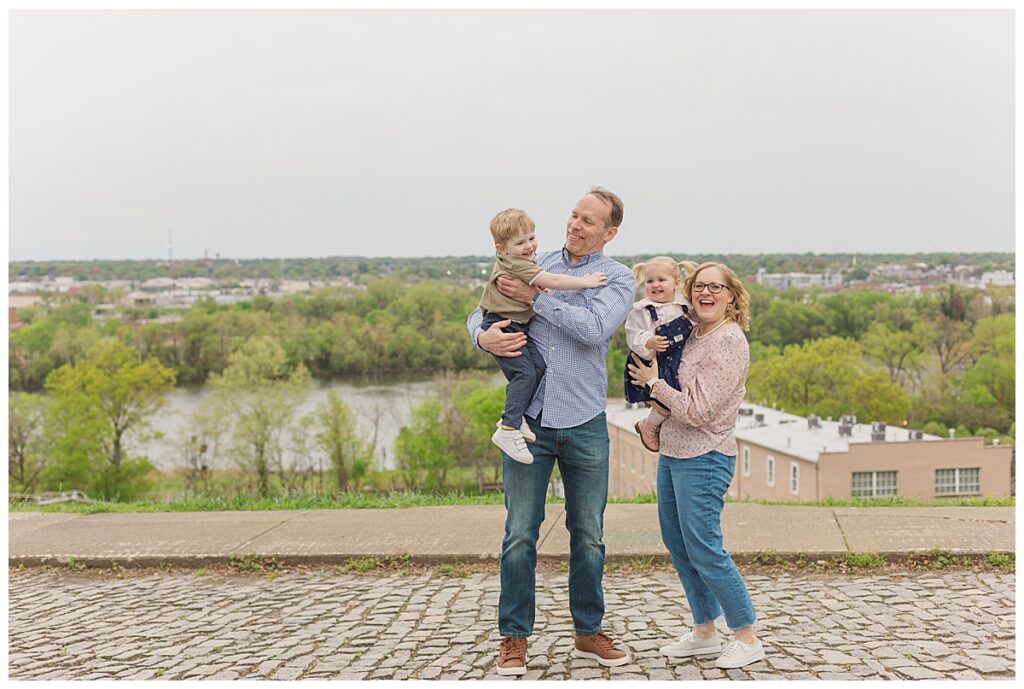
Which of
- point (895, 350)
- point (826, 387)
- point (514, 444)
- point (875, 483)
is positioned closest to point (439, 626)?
point (514, 444)

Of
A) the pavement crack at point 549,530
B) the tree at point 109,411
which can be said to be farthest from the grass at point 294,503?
the tree at point 109,411

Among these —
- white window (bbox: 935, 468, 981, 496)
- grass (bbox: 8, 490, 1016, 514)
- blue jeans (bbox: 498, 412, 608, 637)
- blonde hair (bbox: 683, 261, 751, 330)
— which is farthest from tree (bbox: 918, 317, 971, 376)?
blue jeans (bbox: 498, 412, 608, 637)

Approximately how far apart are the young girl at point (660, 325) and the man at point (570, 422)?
123mm

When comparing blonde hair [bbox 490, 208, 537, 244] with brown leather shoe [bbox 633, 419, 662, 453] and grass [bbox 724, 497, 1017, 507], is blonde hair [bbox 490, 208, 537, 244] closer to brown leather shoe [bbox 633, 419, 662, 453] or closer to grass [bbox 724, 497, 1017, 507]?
brown leather shoe [bbox 633, 419, 662, 453]

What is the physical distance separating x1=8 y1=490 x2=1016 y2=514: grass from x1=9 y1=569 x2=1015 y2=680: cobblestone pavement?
2.09 meters

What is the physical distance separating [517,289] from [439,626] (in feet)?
6.43

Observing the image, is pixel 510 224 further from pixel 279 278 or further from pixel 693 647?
pixel 279 278

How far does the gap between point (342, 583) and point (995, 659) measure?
11.6ft

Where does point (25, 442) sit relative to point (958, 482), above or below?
below

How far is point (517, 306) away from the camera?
4195 mm

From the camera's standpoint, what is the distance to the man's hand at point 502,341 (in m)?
4.14

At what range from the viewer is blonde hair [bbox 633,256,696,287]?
4.39m

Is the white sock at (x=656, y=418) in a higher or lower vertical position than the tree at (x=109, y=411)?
higher

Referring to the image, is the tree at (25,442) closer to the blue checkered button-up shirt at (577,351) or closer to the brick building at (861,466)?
the brick building at (861,466)
